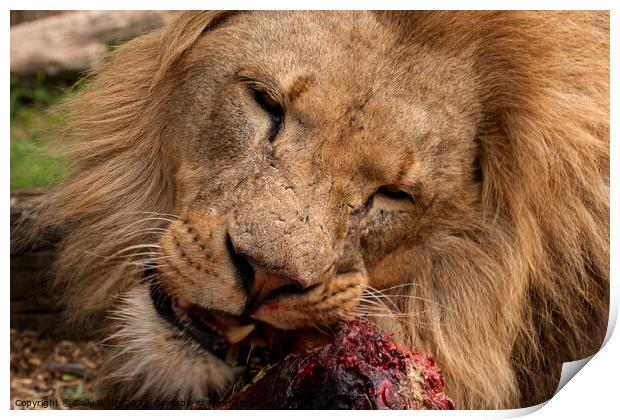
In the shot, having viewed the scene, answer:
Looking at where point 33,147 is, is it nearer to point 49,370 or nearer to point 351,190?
point 49,370

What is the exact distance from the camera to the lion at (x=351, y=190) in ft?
5.52

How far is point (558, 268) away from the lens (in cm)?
196

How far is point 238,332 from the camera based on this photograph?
177cm

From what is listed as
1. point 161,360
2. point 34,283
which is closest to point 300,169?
point 161,360

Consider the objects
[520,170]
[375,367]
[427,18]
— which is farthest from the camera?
[520,170]

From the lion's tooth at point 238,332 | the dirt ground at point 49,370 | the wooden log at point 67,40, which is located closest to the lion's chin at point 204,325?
the lion's tooth at point 238,332

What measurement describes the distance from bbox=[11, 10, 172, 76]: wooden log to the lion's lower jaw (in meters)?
0.96

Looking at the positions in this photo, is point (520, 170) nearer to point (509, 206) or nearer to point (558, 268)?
point (509, 206)

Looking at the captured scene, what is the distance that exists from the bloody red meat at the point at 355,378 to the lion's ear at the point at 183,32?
2.04 feet

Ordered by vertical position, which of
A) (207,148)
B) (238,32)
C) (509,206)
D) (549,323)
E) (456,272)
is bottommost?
(549,323)

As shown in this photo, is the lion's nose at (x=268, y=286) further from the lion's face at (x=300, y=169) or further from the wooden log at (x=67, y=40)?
the wooden log at (x=67, y=40)

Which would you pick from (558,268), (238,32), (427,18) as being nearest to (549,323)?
(558,268)
